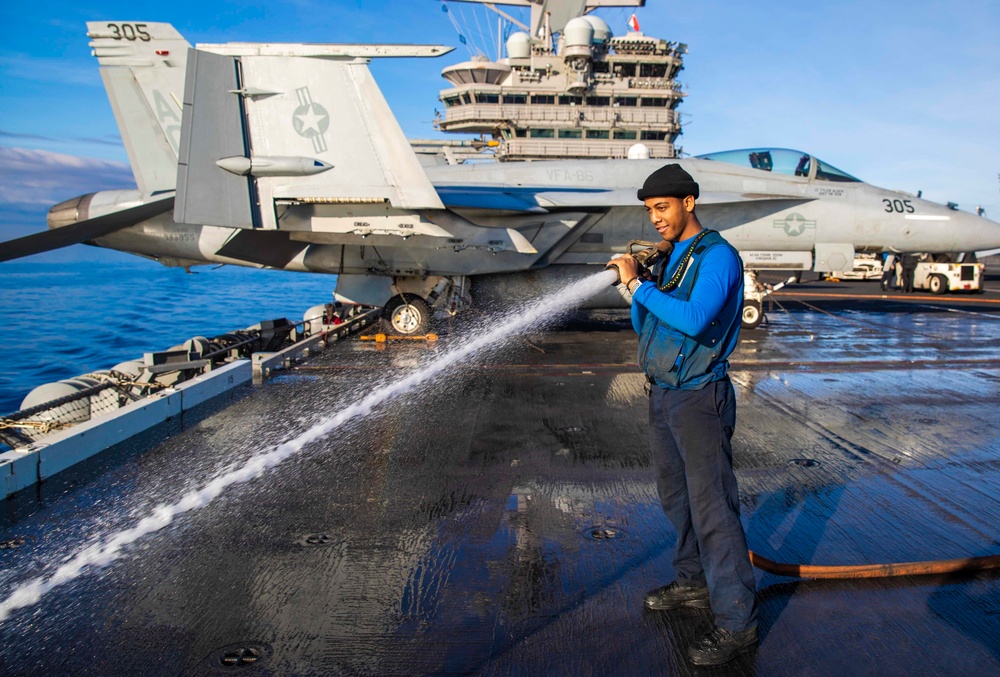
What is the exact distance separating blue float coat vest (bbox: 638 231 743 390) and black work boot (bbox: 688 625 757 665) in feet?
3.65

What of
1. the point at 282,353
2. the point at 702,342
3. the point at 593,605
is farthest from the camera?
the point at 282,353

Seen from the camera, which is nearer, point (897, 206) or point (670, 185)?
point (670, 185)

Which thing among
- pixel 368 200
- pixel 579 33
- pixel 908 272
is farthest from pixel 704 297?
pixel 579 33

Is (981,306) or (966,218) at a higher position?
(966,218)

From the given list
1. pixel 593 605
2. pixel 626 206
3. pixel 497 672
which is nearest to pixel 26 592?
pixel 497 672

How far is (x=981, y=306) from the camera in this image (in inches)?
733

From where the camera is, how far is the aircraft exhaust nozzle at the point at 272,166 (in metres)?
10.8

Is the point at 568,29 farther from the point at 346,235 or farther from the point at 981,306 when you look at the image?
the point at 346,235

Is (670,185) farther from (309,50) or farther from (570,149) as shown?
(570,149)

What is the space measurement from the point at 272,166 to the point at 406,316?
380cm

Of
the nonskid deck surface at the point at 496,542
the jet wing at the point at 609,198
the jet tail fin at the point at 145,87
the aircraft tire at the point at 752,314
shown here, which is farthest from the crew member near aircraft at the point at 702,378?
the jet tail fin at the point at 145,87

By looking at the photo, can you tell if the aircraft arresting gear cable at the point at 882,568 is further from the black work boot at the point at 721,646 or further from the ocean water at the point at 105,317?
the ocean water at the point at 105,317

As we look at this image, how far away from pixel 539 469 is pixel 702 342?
9.07 ft

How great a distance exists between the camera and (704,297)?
295 centimetres
